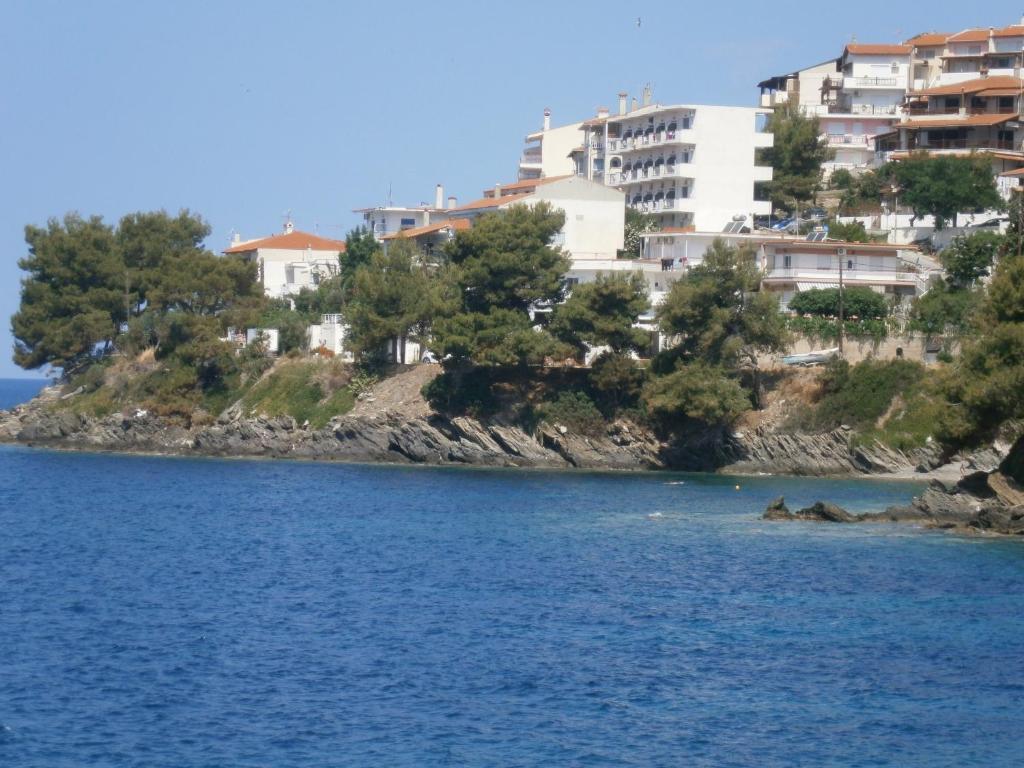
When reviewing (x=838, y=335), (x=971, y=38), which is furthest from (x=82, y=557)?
(x=971, y=38)

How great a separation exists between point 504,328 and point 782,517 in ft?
86.6

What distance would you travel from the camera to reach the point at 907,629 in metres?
35.0

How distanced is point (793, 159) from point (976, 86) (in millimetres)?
14064

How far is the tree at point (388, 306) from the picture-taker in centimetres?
8462

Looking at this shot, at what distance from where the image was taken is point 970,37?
117m

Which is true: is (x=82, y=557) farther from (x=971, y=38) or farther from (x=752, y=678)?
(x=971, y=38)

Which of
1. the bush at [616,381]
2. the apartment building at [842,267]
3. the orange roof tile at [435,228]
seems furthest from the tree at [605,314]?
the orange roof tile at [435,228]

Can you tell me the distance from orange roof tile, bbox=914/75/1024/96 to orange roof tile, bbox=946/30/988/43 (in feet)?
18.1

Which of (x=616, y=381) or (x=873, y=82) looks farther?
(x=873, y=82)

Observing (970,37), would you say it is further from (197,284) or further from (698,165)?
(197,284)

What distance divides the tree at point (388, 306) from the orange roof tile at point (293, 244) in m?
30.4

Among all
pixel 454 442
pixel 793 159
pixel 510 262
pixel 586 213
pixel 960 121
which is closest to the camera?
pixel 510 262

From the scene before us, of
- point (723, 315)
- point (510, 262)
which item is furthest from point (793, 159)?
point (723, 315)

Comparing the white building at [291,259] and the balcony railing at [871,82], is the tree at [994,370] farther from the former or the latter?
the balcony railing at [871,82]
